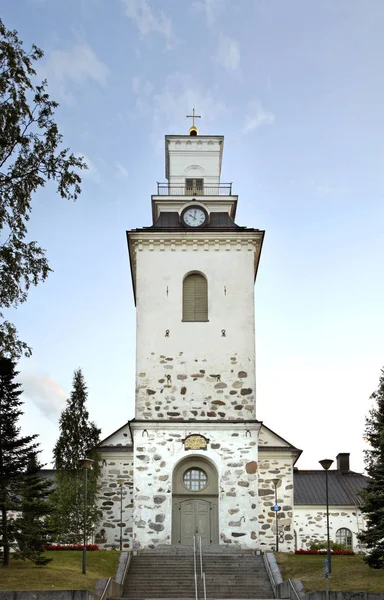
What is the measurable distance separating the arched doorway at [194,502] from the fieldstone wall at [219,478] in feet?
1.08

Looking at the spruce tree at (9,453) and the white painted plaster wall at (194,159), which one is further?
the white painted plaster wall at (194,159)

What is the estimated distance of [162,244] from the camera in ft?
106

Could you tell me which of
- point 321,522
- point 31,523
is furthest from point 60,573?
point 321,522

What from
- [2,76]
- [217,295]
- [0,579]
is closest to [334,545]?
[217,295]

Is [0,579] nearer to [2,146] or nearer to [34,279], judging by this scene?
[34,279]

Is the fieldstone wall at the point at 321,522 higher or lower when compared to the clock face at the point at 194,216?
lower

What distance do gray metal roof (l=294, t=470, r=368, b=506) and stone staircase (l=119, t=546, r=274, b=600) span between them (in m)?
24.2

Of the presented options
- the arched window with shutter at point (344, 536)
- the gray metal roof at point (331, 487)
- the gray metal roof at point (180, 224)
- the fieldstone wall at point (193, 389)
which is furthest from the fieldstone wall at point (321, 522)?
the gray metal roof at point (180, 224)

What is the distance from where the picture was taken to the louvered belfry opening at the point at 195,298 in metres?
31.3

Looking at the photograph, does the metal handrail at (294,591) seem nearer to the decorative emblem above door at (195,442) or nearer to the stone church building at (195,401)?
the stone church building at (195,401)

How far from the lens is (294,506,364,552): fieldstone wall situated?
48.8 metres

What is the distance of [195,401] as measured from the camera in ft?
98.6

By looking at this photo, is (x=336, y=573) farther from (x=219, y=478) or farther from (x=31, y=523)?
(x=31, y=523)

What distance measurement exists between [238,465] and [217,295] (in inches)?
270
